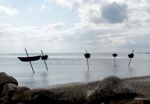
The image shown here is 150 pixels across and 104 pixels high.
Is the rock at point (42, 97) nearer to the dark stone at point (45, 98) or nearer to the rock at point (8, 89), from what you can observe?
the dark stone at point (45, 98)

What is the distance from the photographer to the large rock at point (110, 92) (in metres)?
13.5

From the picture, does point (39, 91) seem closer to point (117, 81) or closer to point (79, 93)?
point (79, 93)

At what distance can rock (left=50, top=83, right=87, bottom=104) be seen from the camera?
13625 mm

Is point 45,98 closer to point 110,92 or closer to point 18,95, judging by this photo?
point 18,95

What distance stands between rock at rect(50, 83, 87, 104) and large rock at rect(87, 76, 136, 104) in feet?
1.24

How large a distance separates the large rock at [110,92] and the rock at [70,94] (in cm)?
38

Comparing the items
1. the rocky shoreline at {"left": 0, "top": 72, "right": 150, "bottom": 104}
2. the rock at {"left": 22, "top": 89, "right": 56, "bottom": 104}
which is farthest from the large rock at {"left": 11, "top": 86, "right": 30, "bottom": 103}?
the rock at {"left": 22, "top": 89, "right": 56, "bottom": 104}

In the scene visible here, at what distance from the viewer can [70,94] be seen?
1366 cm

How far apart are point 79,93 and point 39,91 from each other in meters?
1.69

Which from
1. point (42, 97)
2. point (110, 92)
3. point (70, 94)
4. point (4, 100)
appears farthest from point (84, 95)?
point (4, 100)

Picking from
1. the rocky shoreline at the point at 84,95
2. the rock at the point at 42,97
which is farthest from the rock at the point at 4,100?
the rock at the point at 42,97

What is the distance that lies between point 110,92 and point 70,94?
1658mm

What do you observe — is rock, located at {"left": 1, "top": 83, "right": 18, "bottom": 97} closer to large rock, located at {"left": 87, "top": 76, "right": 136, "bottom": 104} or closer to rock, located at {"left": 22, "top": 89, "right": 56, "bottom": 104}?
rock, located at {"left": 22, "top": 89, "right": 56, "bottom": 104}

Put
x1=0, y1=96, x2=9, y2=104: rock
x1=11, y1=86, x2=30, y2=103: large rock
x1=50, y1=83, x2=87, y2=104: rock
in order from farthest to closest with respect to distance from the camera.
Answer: x1=0, y1=96, x2=9, y2=104: rock → x1=11, y1=86, x2=30, y2=103: large rock → x1=50, y1=83, x2=87, y2=104: rock
